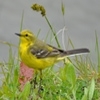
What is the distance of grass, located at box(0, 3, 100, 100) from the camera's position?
13.0ft

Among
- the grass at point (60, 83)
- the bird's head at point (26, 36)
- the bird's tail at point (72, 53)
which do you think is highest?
the bird's head at point (26, 36)

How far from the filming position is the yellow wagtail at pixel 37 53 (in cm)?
468

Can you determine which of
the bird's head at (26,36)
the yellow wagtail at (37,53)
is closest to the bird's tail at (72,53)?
the yellow wagtail at (37,53)

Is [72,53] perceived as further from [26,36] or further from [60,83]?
[26,36]

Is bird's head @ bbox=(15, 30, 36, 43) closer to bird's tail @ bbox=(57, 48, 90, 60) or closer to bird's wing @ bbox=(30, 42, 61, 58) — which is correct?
bird's wing @ bbox=(30, 42, 61, 58)

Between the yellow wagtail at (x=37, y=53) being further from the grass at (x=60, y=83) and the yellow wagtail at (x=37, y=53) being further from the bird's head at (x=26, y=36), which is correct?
the grass at (x=60, y=83)

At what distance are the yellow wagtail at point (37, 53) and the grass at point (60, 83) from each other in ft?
0.34

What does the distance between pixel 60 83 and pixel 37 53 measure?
12.3 inches

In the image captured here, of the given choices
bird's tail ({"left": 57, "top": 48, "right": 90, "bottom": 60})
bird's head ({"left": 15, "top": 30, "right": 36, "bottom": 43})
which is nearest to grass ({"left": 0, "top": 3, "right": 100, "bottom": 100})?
bird's tail ({"left": 57, "top": 48, "right": 90, "bottom": 60})

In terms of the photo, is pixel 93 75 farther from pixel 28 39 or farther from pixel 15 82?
pixel 15 82

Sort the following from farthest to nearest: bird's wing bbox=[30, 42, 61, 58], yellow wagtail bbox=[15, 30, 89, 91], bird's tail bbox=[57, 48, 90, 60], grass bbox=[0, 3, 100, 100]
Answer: bird's tail bbox=[57, 48, 90, 60], bird's wing bbox=[30, 42, 61, 58], yellow wagtail bbox=[15, 30, 89, 91], grass bbox=[0, 3, 100, 100]

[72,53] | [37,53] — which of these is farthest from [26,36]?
[72,53]

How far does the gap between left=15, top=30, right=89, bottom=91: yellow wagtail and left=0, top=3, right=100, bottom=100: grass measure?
0.10 m

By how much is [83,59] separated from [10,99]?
1.60 meters
